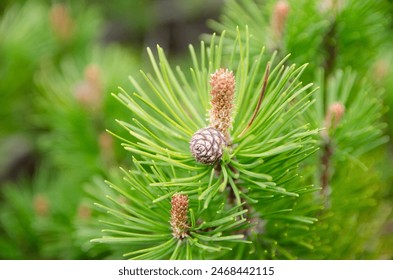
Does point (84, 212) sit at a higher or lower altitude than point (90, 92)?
lower

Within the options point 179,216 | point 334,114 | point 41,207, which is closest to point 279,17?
point 334,114

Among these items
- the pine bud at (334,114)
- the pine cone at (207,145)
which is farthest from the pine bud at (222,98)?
the pine bud at (334,114)

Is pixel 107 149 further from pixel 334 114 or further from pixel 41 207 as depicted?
pixel 334 114

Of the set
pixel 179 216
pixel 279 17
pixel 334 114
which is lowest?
pixel 179 216

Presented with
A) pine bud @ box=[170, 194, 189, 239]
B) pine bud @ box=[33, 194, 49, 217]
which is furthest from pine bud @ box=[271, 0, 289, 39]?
pine bud @ box=[33, 194, 49, 217]

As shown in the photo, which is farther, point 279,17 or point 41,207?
point 41,207

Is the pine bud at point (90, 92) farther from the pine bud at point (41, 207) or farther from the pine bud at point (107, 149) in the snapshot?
the pine bud at point (41, 207)
